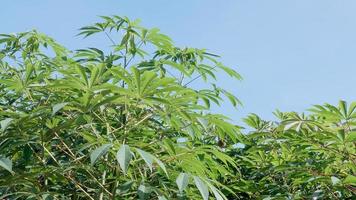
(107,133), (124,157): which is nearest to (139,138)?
(107,133)

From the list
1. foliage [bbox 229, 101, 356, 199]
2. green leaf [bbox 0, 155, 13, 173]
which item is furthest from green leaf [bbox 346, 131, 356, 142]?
green leaf [bbox 0, 155, 13, 173]

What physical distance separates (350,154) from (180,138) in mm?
780

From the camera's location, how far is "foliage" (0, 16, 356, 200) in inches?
77.4

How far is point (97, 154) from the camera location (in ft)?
5.53

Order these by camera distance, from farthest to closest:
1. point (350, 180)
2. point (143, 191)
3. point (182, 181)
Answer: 1. point (350, 180)
2. point (143, 191)
3. point (182, 181)

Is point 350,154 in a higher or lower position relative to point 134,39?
lower

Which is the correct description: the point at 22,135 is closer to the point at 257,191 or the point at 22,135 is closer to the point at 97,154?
the point at 97,154

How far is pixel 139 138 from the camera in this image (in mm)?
2432

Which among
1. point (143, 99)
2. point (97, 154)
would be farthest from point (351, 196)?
point (97, 154)

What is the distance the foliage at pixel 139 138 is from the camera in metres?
1.97

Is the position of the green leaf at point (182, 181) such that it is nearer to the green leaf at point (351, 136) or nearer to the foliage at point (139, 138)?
the foliage at point (139, 138)

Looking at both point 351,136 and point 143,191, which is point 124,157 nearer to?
point 143,191

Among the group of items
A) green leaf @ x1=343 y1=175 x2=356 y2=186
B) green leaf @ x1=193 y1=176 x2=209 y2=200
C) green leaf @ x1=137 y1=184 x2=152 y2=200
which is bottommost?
green leaf @ x1=137 y1=184 x2=152 y2=200

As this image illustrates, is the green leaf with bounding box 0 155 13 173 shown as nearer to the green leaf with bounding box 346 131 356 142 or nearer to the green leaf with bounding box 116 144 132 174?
the green leaf with bounding box 116 144 132 174
